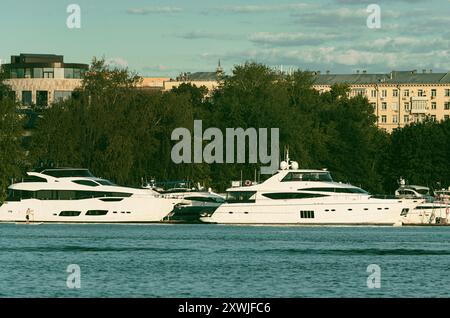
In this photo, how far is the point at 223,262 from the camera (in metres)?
89.2

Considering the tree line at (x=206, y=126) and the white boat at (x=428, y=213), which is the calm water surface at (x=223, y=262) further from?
the tree line at (x=206, y=126)

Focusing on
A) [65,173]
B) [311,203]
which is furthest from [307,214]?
[65,173]

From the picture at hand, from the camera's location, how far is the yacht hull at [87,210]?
139 meters

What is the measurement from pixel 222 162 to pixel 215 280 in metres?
89.7

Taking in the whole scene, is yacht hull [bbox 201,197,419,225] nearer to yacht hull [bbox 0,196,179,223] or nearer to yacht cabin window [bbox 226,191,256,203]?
yacht cabin window [bbox 226,191,256,203]

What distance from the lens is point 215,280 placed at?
78.3 meters

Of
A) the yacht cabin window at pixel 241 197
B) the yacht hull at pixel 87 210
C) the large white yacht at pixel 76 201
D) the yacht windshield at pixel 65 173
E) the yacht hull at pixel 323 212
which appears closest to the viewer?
the yacht hull at pixel 323 212

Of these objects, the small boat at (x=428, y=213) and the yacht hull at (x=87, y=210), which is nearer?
the yacht hull at (x=87, y=210)

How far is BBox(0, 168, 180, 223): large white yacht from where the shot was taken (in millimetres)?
139125

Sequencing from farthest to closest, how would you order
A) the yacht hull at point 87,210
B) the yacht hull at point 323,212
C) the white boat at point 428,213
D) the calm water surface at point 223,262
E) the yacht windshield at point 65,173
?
the white boat at point 428,213 < the yacht windshield at point 65,173 < the yacht hull at point 87,210 < the yacht hull at point 323,212 < the calm water surface at point 223,262

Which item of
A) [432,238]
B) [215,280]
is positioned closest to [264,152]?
[432,238]

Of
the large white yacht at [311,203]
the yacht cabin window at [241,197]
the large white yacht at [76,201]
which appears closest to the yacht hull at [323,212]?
the large white yacht at [311,203]

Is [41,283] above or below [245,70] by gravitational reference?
below
